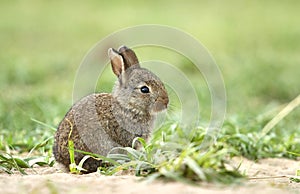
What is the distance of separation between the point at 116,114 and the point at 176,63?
21.2ft

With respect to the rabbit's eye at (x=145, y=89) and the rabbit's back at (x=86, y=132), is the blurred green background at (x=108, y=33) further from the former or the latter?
the rabbit's eye at (x=145, y=89)

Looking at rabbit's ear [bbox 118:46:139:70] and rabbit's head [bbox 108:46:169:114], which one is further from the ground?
rabbit's ear [bbox 118:46:139:70]

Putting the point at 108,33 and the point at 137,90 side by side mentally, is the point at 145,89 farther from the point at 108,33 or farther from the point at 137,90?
the point at 108,33

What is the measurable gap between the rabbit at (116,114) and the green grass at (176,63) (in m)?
0.21

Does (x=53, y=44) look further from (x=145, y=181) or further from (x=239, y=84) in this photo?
(x=145, y=181)

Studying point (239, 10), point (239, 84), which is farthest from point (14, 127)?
point (239, 10)

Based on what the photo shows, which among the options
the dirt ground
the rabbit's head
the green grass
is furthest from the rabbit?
the dirt ground

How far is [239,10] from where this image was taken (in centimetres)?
1722

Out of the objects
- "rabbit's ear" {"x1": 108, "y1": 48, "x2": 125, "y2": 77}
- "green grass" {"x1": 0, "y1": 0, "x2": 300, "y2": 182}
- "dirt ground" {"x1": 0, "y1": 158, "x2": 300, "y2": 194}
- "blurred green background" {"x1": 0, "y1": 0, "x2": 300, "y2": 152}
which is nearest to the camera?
"dirt ground" {"x1": 0, "y1": 158, "x2": 300, "y2": 194}

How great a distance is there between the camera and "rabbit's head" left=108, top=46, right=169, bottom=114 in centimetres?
504

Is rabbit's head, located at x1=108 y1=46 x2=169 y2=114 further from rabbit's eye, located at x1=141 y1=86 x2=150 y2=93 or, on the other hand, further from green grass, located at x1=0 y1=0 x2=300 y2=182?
green grass, located at x1=0 y1=0 x2=300 y2=182

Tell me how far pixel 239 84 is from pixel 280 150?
11.9ft

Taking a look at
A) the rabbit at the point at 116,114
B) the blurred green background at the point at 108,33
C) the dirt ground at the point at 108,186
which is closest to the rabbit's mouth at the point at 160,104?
the rabbit at the point at 116,114

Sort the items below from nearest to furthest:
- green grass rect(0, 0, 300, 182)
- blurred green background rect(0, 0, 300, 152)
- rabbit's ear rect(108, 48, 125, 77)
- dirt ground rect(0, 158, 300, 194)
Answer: dirt ground rect(0, 158, 300, 194) < green grass rect(0, 0, 300, 182) < rabbit's ear rect(108, 48, 125, 77) < blurred green background rect(0, 0, 300, 152)
